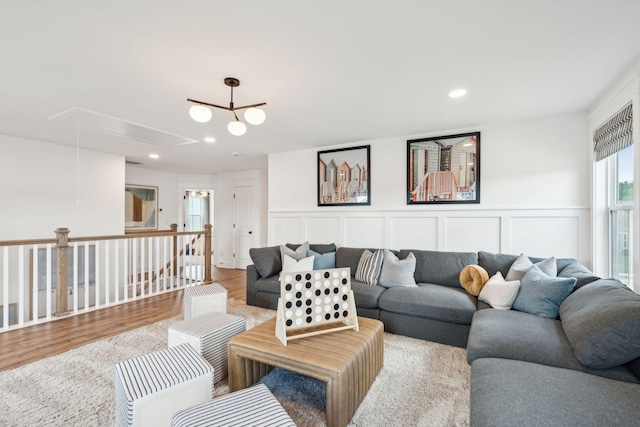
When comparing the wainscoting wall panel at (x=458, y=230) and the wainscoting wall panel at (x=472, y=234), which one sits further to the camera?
the wainscoting wall panel at (x=472, y=234)

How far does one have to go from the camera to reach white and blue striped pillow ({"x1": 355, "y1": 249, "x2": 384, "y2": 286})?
131 inches

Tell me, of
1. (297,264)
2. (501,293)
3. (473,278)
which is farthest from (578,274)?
(297,264)

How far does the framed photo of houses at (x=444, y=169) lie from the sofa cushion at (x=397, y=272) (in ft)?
3.28

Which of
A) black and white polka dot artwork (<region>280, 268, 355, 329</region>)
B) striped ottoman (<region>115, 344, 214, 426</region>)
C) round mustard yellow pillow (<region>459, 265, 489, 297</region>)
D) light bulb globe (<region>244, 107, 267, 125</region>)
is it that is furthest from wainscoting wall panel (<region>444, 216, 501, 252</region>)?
striped ottoman (<region>115, 344, 214, 426</region>)

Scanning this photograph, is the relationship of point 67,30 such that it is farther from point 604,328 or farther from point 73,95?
point 604,328

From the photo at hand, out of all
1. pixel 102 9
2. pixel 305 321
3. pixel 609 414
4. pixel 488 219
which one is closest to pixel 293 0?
pixel 102 9

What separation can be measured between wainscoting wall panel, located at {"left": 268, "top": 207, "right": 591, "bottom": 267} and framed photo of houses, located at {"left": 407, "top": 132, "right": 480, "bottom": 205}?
19 cm

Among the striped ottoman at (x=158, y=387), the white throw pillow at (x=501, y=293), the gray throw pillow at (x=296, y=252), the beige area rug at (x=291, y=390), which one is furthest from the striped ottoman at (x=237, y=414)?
the gray throw pillow at (x=296, y=252)

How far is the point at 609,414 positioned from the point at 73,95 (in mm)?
4197

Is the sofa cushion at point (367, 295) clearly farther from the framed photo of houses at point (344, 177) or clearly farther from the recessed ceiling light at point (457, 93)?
the recessed ceiling light at point (457, 93)

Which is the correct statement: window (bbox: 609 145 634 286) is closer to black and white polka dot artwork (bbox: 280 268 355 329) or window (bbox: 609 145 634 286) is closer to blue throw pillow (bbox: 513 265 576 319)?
blue throw pillow (bbox: 513 265 576 319)

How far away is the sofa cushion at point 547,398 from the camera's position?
43.0 inches

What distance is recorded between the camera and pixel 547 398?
1203mm

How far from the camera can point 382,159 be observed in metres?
4.19
